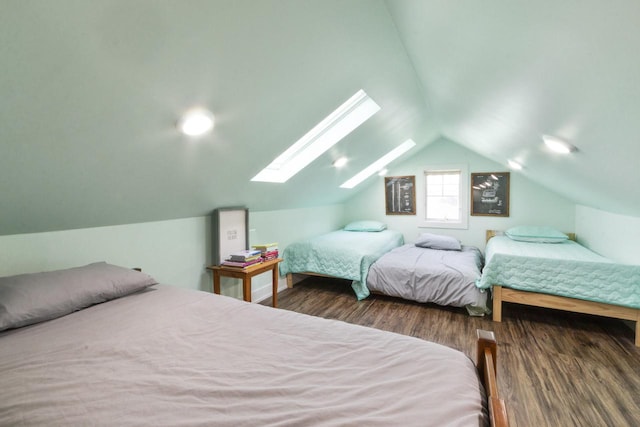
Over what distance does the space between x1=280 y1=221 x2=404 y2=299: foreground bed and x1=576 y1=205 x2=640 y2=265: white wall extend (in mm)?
2320

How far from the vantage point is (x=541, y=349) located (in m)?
2.31

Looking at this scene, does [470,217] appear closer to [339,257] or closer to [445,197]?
[445,197]

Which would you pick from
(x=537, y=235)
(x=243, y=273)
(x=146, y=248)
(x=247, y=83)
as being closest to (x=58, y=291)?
(x=146, y=248)

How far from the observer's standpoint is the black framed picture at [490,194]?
172 inches

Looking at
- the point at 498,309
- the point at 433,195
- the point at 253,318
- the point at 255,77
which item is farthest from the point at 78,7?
the point at 433,195

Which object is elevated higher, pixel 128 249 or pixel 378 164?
pixel 378 164

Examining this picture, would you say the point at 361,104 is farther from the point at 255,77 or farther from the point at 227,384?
the point at 227,384

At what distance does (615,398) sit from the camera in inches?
68.3

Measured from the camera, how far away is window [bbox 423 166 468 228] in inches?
182

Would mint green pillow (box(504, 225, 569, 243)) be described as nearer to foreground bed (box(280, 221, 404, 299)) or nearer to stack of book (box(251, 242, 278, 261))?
foreground bed (box(280, 221, 404, 299))

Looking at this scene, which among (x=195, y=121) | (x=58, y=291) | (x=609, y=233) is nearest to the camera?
(x=58, y=291)

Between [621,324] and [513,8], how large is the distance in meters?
3.29

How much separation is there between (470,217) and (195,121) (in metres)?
4.31

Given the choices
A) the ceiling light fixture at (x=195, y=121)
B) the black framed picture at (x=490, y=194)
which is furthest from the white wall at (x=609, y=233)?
the ceiling light fixture at (x=195, y=121)
